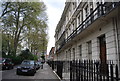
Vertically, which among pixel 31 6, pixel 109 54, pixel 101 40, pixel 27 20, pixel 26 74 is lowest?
pixel 26 74

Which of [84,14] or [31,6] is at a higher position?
[31,6]

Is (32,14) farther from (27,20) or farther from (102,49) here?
(102,49)

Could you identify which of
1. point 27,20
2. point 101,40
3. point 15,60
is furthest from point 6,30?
point 101,40

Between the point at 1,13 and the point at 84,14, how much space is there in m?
16.2

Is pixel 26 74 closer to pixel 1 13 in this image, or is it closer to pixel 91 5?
pixel 91 5

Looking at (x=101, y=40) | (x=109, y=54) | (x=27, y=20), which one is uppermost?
(x=27, y=20)

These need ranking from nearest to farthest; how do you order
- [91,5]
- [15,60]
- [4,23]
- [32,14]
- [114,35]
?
[114,35] → [91,5] → [4,23] → [32,14] → [15,60]

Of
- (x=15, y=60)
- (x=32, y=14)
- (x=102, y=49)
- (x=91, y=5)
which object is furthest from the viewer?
(x=15, y=60)

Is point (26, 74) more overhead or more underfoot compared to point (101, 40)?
more underfoot

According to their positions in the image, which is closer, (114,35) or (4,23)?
(114,35)

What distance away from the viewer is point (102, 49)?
11.3 meters

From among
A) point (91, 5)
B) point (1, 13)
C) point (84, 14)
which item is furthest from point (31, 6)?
point (91, 5)

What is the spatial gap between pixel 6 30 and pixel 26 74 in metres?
17.2

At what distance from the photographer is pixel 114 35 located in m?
9.05
